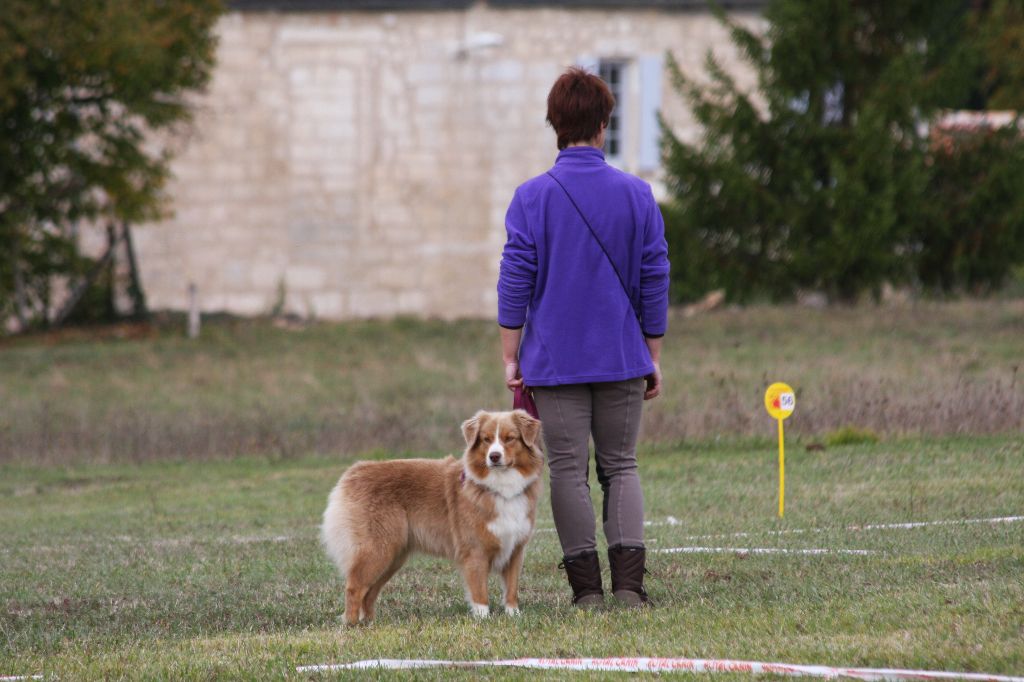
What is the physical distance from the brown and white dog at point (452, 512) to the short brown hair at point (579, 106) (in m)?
1.38

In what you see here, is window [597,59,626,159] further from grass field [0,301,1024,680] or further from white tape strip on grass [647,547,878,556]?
white tape strip on grass [647,547,878,556]

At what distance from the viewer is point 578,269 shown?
7.38 metres

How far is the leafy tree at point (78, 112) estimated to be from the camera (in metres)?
25.4

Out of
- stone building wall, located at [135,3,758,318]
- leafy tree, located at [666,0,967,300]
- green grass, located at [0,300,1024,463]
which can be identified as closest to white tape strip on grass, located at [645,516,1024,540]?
green grass, located at [0,300,1024,463]

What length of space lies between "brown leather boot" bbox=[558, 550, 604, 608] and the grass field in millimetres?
132

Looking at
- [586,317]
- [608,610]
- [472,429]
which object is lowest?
[608,610]

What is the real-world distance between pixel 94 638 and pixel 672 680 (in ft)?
10.5

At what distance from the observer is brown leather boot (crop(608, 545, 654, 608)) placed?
7574mm

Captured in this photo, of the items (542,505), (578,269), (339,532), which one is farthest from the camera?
(542,505)

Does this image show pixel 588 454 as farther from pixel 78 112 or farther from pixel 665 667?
pixel 78 112

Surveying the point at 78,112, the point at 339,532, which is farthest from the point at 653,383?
the point at 78,112

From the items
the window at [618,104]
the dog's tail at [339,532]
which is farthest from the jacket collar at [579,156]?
the window at [618,104]

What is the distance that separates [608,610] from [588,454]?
29.4 inches

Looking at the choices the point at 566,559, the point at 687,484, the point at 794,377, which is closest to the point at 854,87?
the point at 794,377
